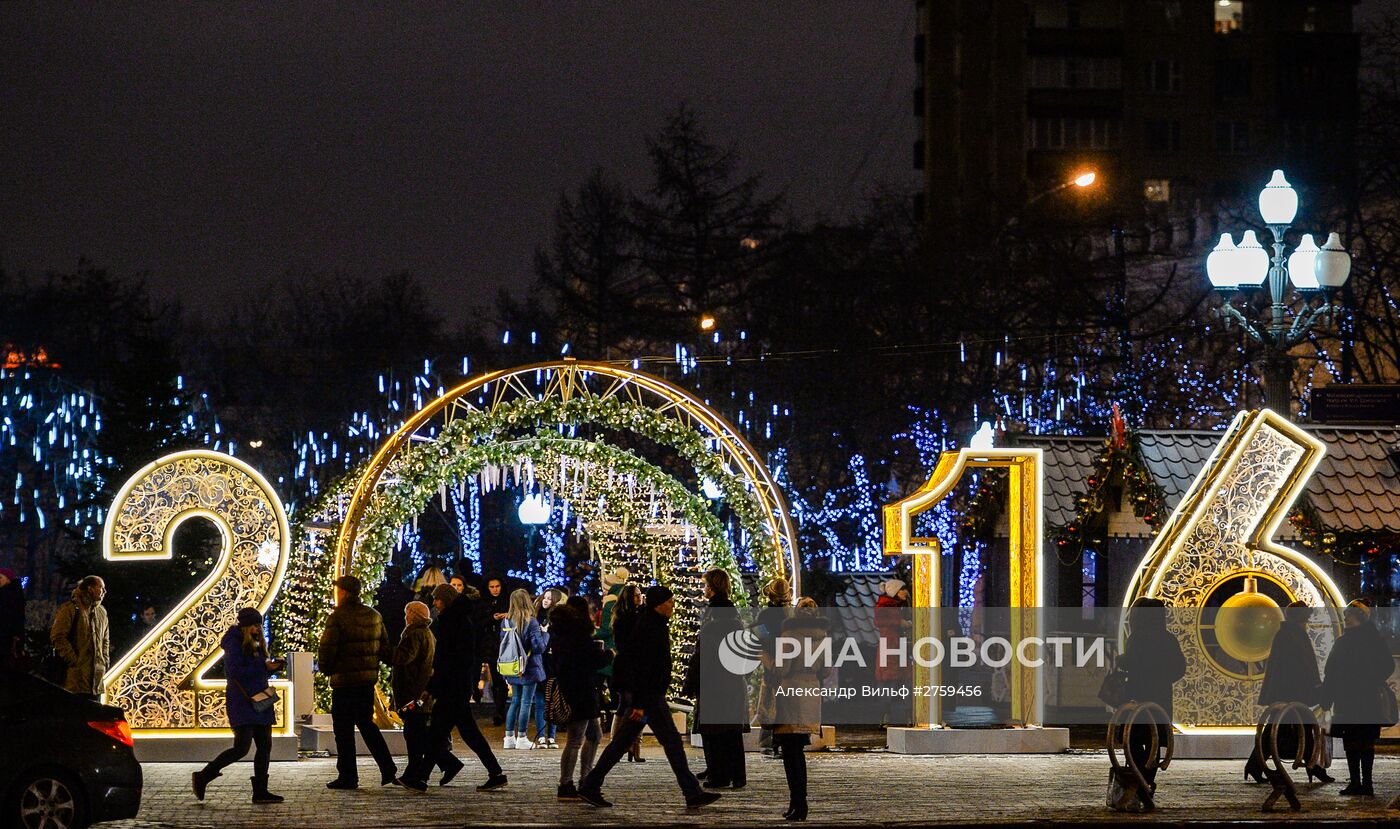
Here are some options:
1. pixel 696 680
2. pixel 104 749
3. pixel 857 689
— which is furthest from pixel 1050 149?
pixel 104 749

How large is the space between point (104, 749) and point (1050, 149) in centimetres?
6486

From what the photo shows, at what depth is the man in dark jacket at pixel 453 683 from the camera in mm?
15812

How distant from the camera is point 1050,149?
2911 inches

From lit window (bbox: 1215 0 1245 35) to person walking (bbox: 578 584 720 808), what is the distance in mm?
67294

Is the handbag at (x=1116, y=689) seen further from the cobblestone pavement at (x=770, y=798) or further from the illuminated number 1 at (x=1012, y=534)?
the illuminated number 1 at (x=1012, y=534)

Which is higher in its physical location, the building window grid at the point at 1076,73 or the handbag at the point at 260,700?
Result: the building window grid at the point at 1076,73

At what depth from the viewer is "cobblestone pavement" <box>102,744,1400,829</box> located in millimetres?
13547

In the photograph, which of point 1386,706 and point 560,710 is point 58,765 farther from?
point 1386,706

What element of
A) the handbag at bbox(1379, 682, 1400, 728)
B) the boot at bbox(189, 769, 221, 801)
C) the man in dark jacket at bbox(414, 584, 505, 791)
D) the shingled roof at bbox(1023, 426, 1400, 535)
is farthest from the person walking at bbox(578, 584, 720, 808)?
the shingled roof at bbox(1023, 426, 1400, 535)

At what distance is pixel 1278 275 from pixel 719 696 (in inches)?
299

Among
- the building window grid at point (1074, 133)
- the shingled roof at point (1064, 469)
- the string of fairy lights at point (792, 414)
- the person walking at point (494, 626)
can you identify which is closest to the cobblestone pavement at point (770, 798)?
the person walking at point (494, 626)

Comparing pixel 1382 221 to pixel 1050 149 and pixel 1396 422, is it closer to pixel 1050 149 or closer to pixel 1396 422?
pixel 1396 422

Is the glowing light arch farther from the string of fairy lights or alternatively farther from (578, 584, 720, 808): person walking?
the string of fairy lights

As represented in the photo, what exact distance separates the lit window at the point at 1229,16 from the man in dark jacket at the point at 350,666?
2635 inches
